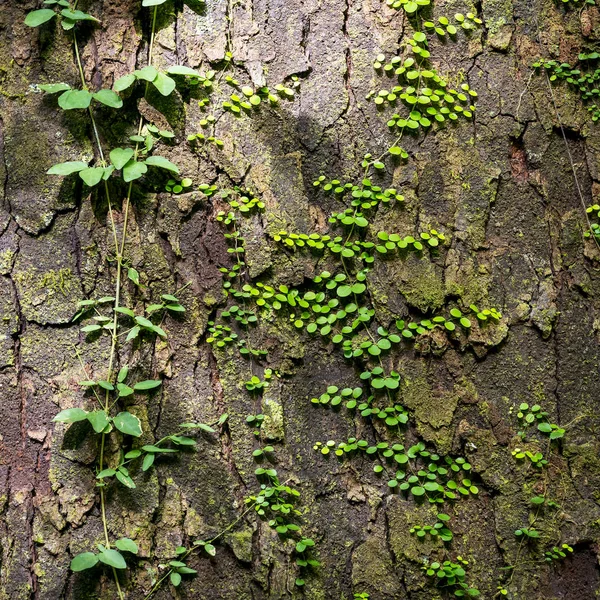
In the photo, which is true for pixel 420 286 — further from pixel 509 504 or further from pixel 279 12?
pixel 279 12

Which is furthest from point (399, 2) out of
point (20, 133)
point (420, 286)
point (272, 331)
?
point (20, 133)

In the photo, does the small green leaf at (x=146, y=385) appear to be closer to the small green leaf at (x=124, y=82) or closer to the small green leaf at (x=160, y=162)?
the small green leaf at (x=160, y=162)

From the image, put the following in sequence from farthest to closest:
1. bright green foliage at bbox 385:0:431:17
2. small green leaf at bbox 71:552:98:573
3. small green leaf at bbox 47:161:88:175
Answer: bright green foliage at bbox 385:0:431:17 → small green leaf at bbox 47:161:88:175 → small green leaf at bbox 71:552:98:573

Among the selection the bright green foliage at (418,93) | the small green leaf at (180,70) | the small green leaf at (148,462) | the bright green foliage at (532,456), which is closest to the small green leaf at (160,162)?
the small green leaf at (180,70)

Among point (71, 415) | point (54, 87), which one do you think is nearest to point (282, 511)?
point (71, 415)

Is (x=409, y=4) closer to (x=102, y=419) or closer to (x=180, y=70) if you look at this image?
(x=180, y=70)

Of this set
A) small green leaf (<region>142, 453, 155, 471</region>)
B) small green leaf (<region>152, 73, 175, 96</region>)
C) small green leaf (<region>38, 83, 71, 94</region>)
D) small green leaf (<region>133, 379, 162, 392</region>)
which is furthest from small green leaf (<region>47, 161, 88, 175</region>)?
small green leaf (<region>142, 453, 155, 471</region>)

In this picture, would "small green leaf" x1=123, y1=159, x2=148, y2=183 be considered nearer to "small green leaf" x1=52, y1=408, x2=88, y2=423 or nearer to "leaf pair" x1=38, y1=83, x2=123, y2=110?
"leaf pair" x1=38, y1=83, x2=123, y2=110
